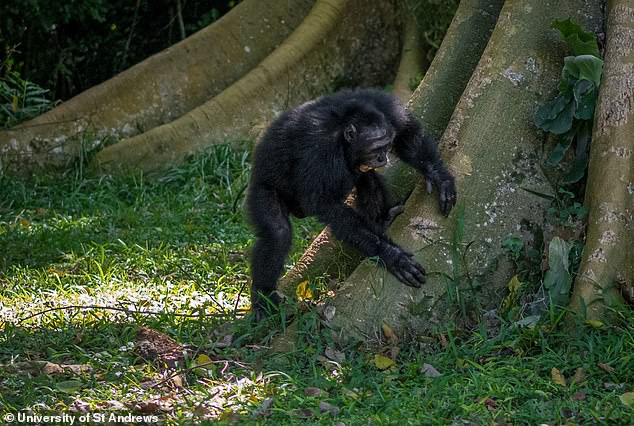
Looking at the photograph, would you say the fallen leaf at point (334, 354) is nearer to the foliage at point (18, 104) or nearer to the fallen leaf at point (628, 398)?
the fallen leaf at point (628, 398)

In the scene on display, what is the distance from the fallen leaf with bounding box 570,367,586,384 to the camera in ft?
14.4

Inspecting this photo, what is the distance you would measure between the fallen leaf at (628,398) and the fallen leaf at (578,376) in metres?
0.26

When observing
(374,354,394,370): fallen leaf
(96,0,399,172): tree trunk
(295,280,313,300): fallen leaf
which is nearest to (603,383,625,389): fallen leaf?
(374,354,394,370): fallen leaf

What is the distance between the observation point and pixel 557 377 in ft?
14.4

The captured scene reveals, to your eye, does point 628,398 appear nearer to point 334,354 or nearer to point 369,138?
point 334,354

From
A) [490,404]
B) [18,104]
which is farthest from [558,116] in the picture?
[18,104]

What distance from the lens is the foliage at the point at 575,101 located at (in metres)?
5.10

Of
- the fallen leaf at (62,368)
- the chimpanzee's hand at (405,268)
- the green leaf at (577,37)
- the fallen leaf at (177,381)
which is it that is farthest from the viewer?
the green leaf at (577,37)

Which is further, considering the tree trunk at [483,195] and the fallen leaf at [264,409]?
the tree trunk at [483,195]

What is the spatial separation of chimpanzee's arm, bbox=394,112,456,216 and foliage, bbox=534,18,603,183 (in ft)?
2.06

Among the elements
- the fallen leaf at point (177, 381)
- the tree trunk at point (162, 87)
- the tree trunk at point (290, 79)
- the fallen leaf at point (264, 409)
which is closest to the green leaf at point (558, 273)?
the fallen leaf at point (264, 409)

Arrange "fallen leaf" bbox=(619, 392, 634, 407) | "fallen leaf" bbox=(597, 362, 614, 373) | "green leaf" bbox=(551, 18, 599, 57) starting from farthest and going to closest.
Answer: "green leaf" bbox=(551, 18, 599, 57)
"fallen leaf" bbox=(597, 362, 614, 373)
"fallen leaf" bbox=(619, 392, 634, 407)

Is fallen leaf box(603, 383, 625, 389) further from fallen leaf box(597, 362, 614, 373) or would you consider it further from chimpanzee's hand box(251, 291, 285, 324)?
chimpanzee's hand box(251, 291, 285, 324)

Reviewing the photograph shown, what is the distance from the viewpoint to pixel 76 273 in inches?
267
